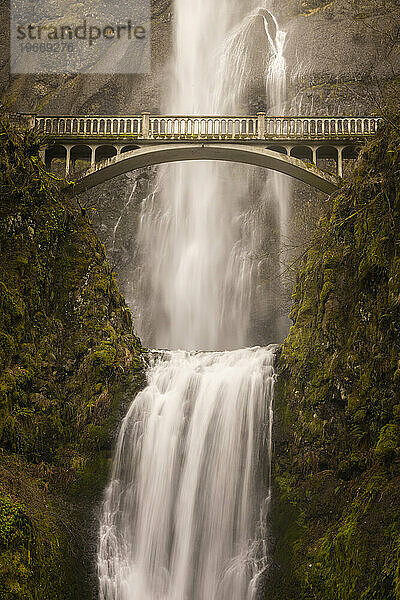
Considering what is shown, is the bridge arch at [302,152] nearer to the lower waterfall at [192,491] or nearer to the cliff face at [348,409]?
the cliff face at [348,409]

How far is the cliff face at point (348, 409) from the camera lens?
10.8 m

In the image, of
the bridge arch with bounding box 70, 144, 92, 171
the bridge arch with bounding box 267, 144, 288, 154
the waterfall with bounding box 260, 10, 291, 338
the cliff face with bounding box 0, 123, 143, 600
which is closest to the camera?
the cliff face with bounding box 0, 123, 143, 600

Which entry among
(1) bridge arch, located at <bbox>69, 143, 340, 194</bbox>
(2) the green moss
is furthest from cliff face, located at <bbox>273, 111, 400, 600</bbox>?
(1) bridge arch, located at <bbox>69, 143, 340, 194</bbox>

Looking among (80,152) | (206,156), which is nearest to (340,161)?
(206,156)

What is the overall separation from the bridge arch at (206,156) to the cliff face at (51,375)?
1840 millimetres

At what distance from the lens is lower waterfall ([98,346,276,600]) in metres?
12.4

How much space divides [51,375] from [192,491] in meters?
4.35

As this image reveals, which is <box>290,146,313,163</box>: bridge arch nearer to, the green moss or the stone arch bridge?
the stone arch bridge

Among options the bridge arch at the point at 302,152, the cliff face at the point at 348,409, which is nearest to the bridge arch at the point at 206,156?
the bridge arch at the point at 302,152

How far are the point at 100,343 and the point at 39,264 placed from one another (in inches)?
93.7

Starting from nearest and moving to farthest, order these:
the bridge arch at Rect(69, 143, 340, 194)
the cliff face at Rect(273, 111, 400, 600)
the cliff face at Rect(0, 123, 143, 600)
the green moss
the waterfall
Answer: the cliff face at Rect(273, 111, 400, 600) < the green moss < the cliff face at Rect(0, 123, 143, 600) < the bridge arch at Rect(69, 143, 340, 194) < the waterfall

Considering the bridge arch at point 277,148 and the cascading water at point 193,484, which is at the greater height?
the bridge arch at point 277,148

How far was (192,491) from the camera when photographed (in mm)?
13500

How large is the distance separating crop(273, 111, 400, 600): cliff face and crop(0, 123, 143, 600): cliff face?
3.82 m
